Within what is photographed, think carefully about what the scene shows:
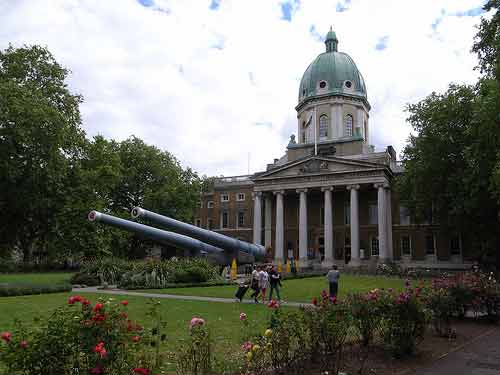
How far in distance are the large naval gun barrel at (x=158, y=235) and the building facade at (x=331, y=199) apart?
50.2ft

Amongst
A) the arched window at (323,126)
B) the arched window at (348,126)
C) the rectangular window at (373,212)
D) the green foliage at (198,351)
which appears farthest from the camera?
the arched window at (323,126)

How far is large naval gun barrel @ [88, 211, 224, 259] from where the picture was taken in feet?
74.9

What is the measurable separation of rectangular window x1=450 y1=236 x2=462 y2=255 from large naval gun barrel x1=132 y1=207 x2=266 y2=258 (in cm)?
2395

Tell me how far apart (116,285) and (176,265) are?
3.61m

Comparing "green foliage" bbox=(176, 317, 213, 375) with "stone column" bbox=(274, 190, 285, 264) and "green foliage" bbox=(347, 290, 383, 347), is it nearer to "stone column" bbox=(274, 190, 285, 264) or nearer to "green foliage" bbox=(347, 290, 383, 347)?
"green foliage" bbox=(347, 290, 383, 347)

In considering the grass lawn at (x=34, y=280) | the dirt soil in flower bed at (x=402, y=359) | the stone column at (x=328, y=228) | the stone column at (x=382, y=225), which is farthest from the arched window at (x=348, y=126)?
the dirt soil in flower bed at (x=402, y=359)

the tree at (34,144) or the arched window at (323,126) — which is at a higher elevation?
the arched window at (323,126)

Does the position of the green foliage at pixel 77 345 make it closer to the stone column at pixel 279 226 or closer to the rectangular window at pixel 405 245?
the stone column at pixel 279 226

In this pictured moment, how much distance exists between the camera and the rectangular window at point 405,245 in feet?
171

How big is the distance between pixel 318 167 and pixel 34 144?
3036 centimetres

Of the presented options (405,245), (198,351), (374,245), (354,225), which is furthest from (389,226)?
(198,351)

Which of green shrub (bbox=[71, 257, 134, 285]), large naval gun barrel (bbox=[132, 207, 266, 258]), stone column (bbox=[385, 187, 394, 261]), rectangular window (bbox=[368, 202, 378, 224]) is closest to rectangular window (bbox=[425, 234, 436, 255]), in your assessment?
stone column (bbox=[385, 187, 394, 261])

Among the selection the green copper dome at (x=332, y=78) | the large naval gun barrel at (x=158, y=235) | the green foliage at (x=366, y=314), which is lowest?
the green foliage at (x=366, y=314)

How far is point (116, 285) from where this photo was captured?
25.4m
